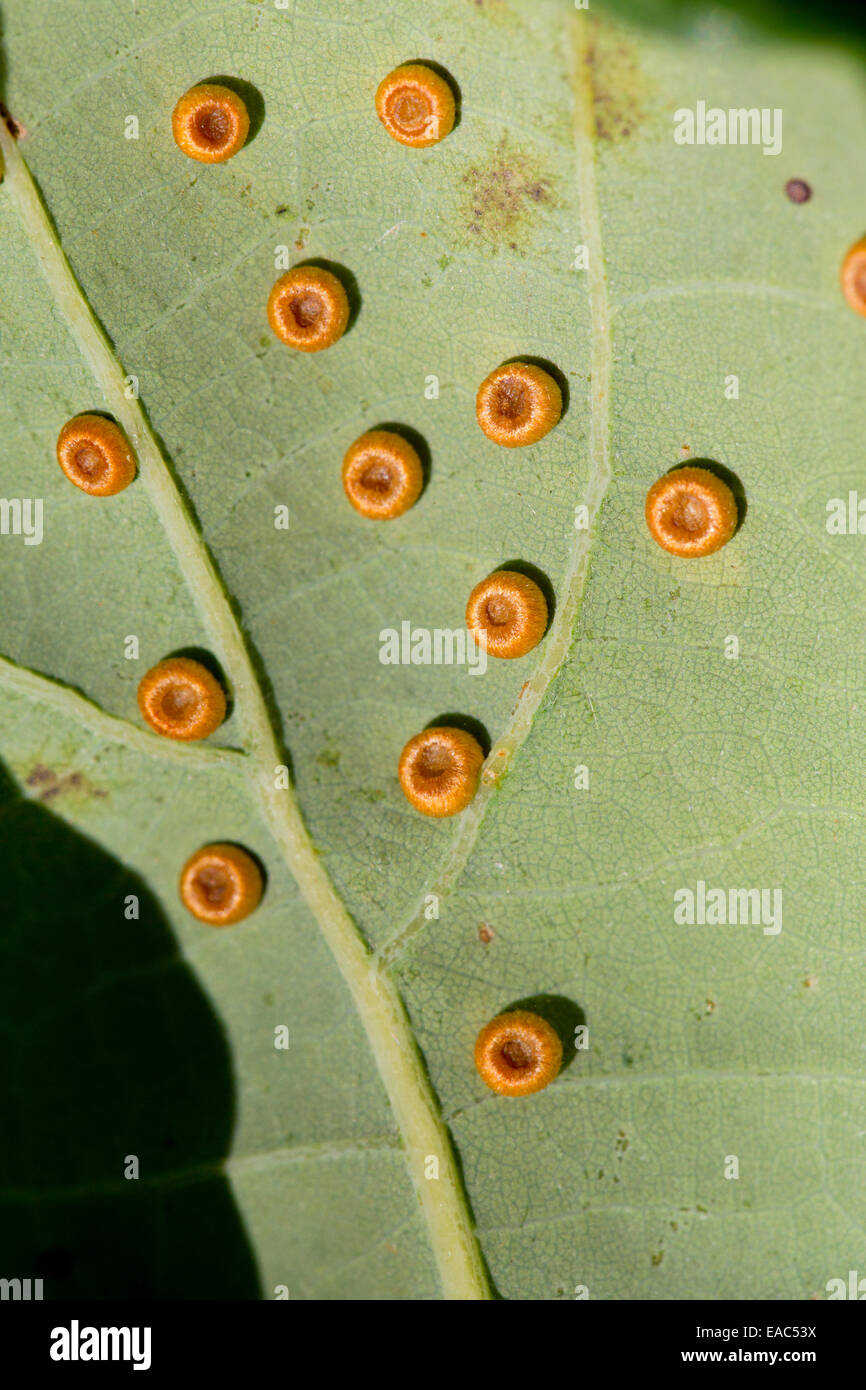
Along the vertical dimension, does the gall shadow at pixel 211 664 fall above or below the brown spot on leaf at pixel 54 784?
above

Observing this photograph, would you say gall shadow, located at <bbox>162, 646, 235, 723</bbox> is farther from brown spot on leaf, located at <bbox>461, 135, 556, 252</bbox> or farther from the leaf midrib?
brown spot on leaf, located at <bbox>461, 135, 556, 252</bbox>

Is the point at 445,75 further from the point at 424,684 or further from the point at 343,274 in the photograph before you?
the point at 424,684

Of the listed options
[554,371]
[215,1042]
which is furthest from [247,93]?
[215,1042]

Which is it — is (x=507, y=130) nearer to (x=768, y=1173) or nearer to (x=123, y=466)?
(x=123, y=466)

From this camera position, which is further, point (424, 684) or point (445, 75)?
point (424, 684)

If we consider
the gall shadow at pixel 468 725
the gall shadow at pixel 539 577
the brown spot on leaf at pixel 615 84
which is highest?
the brown spot on leaf at pixel 615 84

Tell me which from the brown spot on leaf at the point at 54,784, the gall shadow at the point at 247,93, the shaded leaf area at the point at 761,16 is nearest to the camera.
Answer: the shaded leaf area at the point at 761,16

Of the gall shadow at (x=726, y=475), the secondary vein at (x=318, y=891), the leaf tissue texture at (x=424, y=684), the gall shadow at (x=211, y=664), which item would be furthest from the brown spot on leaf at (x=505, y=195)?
the gall shadow at (x=211, y=664)

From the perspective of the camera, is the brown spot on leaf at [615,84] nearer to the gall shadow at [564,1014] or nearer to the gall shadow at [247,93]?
the gall shadow at [247,93]
